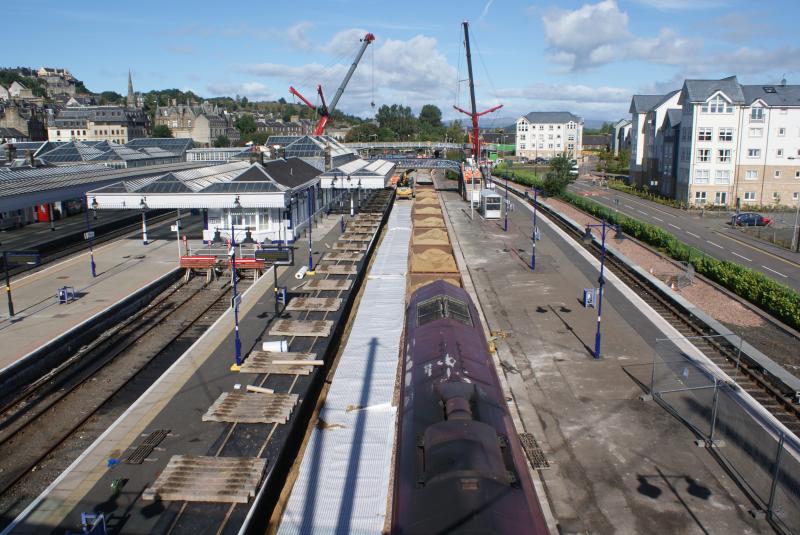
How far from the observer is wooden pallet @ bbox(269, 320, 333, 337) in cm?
2588

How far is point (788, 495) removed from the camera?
13.3 metres

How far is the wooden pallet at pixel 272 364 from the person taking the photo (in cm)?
2195

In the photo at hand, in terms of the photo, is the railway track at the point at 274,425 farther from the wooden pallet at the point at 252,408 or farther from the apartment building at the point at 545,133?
the apartment building at the point at 545,133

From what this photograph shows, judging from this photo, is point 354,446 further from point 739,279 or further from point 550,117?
point 550,117

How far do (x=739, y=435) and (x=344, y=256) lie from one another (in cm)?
2852

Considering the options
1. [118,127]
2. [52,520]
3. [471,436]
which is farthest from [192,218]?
[118,127]

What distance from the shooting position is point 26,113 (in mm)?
145500

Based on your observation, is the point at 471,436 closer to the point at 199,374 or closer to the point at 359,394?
the point at 359,394

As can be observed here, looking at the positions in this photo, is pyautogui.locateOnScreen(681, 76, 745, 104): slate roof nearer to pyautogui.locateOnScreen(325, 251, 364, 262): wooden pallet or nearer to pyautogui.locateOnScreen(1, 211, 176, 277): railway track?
pyautogui.locateOnScreen(325, 251, 364, 262): wooden pallet

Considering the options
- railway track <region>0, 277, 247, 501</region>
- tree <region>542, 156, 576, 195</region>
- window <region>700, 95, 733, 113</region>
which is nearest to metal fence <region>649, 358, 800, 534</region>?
railway track <region>0, 277, 247, 501</region>

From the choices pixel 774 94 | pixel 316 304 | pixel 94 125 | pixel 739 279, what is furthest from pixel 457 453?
pixel 94 125

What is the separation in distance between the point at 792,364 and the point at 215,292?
95.5ft

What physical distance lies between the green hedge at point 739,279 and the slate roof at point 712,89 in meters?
27.0

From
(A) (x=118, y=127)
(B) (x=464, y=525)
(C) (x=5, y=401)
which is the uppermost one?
(A) (x=118, y=127)
